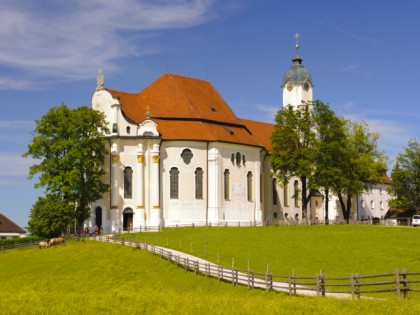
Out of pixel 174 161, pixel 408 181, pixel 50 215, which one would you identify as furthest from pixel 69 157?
pixel 408 181

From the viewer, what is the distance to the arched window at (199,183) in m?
76.4

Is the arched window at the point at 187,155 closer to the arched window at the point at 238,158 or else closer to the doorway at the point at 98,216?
the arched window at the point at 238,158

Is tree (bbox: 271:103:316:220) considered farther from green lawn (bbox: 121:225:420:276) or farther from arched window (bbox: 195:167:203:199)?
green lawn (bbox: 121:225:420:276)

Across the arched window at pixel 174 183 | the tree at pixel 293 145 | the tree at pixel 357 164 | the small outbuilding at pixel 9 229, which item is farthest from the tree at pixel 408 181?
the small outbuilding at pixel 9 229

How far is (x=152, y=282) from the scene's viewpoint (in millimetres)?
41875

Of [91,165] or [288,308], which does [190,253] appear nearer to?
[91,165]

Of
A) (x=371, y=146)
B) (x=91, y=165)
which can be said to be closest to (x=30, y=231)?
(x=91, y=165)

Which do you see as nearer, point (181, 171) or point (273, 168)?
point (181, 171)

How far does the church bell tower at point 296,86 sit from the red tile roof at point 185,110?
17988mm

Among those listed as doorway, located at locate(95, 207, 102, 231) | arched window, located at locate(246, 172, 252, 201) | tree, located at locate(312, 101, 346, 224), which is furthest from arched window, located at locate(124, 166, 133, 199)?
tree, located at locate(312, 101, 346, 224)

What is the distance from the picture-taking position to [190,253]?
52156 mm

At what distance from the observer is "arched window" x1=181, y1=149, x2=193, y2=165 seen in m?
76.6

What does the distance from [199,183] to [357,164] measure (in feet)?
72.6

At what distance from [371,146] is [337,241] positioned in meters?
34.4
